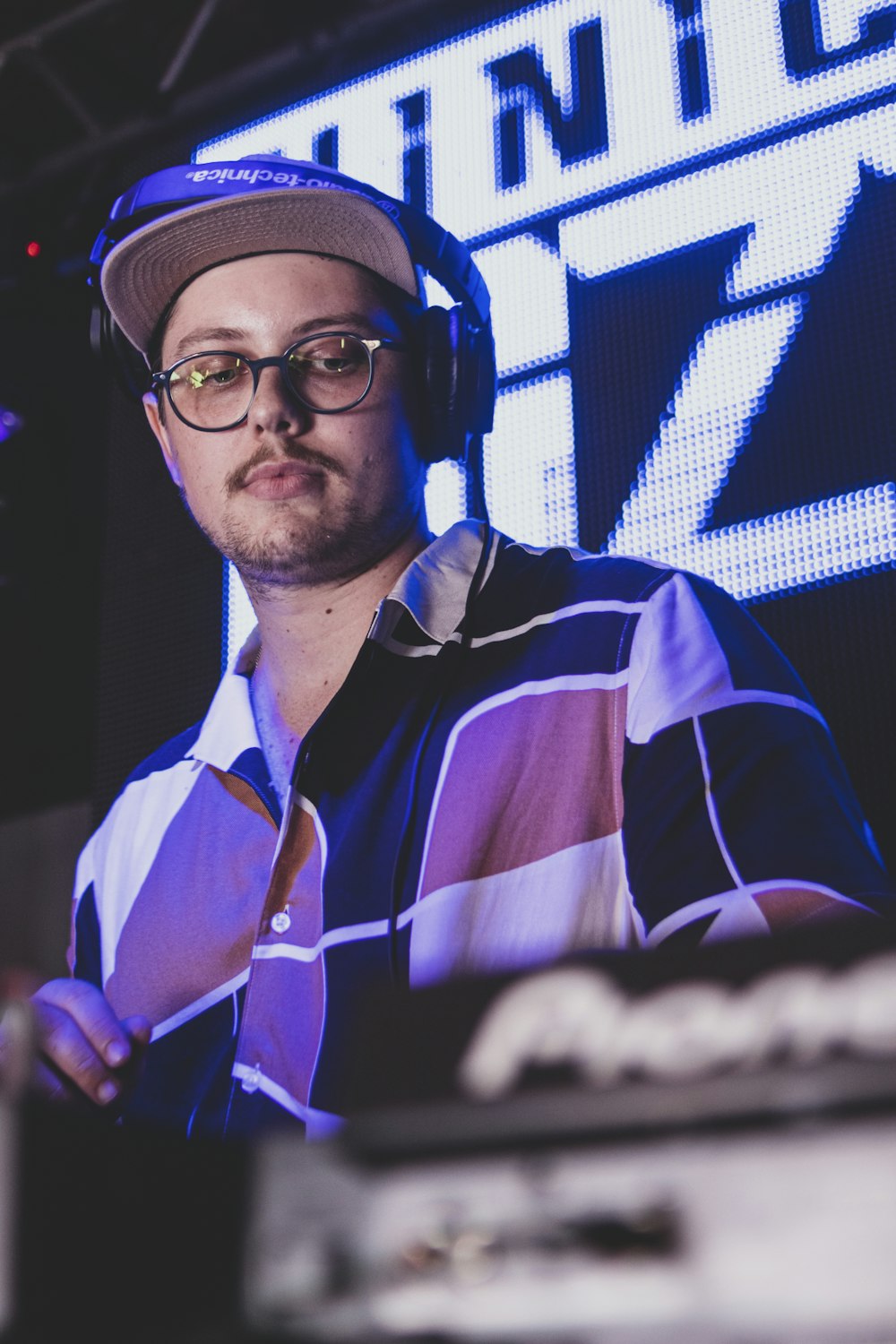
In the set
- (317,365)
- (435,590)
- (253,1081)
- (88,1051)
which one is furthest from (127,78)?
(88,1051)

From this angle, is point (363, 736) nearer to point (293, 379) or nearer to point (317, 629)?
point (317, 629)

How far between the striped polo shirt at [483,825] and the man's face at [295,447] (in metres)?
0.11

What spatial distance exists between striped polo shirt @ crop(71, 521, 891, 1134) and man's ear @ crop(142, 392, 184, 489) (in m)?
0.38

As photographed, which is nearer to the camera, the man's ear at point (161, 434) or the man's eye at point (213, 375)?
the man's eye at point (213, 375)

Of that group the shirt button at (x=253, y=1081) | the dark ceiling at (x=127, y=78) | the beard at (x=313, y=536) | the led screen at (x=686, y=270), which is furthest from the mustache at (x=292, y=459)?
the dark ceiling at (x=127, y=78)

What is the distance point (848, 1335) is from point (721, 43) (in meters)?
2.15

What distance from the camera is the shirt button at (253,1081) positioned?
1341 mm

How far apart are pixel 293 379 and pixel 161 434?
253 mm

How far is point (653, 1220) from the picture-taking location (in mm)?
426

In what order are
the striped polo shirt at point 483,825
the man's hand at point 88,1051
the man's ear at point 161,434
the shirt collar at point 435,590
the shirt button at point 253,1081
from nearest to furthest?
the man's hand at point 88,1051, the striped polo shirt at point 483,825, the shirt button at point 253,1081, the shirt collar at point 435,590, the man's ear at point 161,434

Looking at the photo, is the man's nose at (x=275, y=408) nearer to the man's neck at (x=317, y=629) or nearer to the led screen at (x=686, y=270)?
the man's neck at (x=317, y=629)

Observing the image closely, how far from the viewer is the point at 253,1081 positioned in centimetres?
134

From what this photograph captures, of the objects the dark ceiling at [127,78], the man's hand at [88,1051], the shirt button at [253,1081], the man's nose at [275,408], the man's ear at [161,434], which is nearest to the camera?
the man's hand at [88,1051]

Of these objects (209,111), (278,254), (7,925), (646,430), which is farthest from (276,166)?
(7,925)
